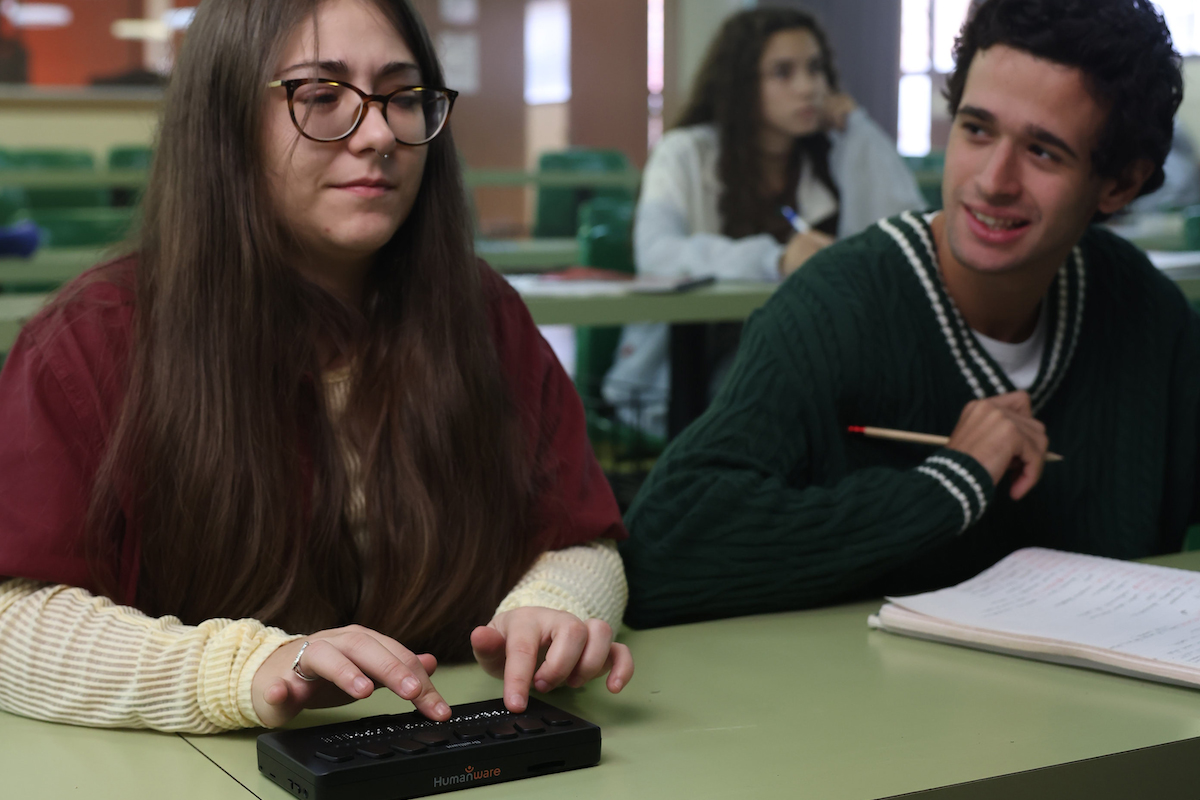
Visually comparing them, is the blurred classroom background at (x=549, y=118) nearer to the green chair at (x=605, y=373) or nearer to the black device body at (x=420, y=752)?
the green chair at (x=605, y=373)

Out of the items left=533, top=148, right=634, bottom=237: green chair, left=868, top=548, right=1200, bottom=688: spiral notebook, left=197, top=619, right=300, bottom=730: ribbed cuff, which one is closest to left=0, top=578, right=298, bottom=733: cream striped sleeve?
left=197, top=619, right=300, bottom=730: ribbed cuff

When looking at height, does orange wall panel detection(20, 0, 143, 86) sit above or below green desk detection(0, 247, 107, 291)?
above

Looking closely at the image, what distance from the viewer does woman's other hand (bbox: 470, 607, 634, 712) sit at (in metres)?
0.84

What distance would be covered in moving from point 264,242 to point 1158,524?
103 centimetres

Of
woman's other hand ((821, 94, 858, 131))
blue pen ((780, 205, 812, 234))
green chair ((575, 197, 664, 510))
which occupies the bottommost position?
green chair ((575, 197, 664, 510))

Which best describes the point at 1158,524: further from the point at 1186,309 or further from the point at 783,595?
the point at 783,595

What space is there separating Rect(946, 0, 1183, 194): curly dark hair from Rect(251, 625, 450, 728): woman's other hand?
2.85 feet

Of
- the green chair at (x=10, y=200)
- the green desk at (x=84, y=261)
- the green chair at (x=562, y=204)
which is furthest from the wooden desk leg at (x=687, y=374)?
the green chair at (x=562, y=204)

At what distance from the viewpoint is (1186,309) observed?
149 centimetres

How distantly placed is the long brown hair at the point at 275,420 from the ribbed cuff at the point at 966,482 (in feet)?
1.26

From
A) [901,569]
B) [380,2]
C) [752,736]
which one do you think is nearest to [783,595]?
[901,569]

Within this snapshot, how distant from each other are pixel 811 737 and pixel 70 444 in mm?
556

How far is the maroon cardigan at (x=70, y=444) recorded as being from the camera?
2.90 feet

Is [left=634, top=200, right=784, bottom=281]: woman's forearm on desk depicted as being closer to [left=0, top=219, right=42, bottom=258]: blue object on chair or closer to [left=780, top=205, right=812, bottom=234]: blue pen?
[left=780, top=205, right=812, bottom=234]: blue pen
